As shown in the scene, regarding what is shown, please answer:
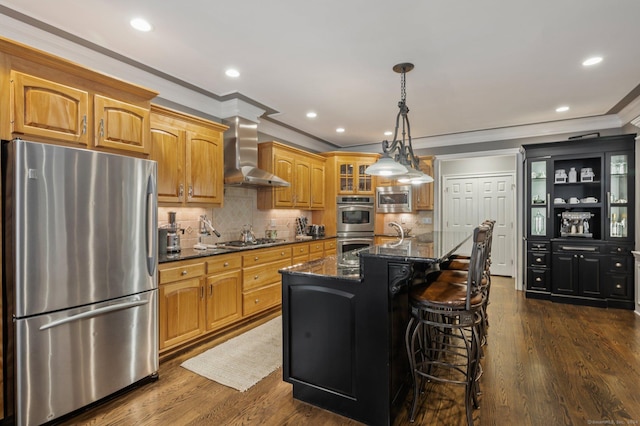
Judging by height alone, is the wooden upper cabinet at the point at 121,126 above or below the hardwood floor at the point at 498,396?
above

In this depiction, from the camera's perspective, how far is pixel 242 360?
286 cm

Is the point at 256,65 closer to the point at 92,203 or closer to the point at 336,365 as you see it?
the point at 92,203

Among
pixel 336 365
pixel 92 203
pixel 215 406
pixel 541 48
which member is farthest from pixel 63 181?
pixel 541 48

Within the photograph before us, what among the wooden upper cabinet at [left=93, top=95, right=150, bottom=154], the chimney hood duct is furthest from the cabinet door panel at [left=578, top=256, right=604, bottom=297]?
the wooden upper cabinet at [left=93, top=95, right=150, bottom=154]

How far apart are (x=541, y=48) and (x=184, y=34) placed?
2.93 metres

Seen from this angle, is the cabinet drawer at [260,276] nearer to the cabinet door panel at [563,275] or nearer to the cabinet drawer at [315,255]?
the cabinet drawer at [315,255]

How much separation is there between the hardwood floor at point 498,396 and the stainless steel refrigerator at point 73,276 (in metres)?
0.28

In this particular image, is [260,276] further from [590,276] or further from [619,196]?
[619,196]

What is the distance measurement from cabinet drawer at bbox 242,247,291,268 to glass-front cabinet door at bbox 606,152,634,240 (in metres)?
4.39

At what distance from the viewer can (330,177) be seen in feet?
19.5

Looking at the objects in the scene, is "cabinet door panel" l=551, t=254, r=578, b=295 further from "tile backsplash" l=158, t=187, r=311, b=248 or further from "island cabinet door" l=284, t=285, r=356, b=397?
"island cabinet door" l=284, t=285, r=356, b=397

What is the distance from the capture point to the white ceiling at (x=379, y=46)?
222 centimetres

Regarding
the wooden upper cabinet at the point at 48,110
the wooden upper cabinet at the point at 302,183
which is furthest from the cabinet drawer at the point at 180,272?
the wooden upper cabinet at the point at 302,183

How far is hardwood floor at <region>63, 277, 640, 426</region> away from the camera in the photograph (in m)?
2.06
